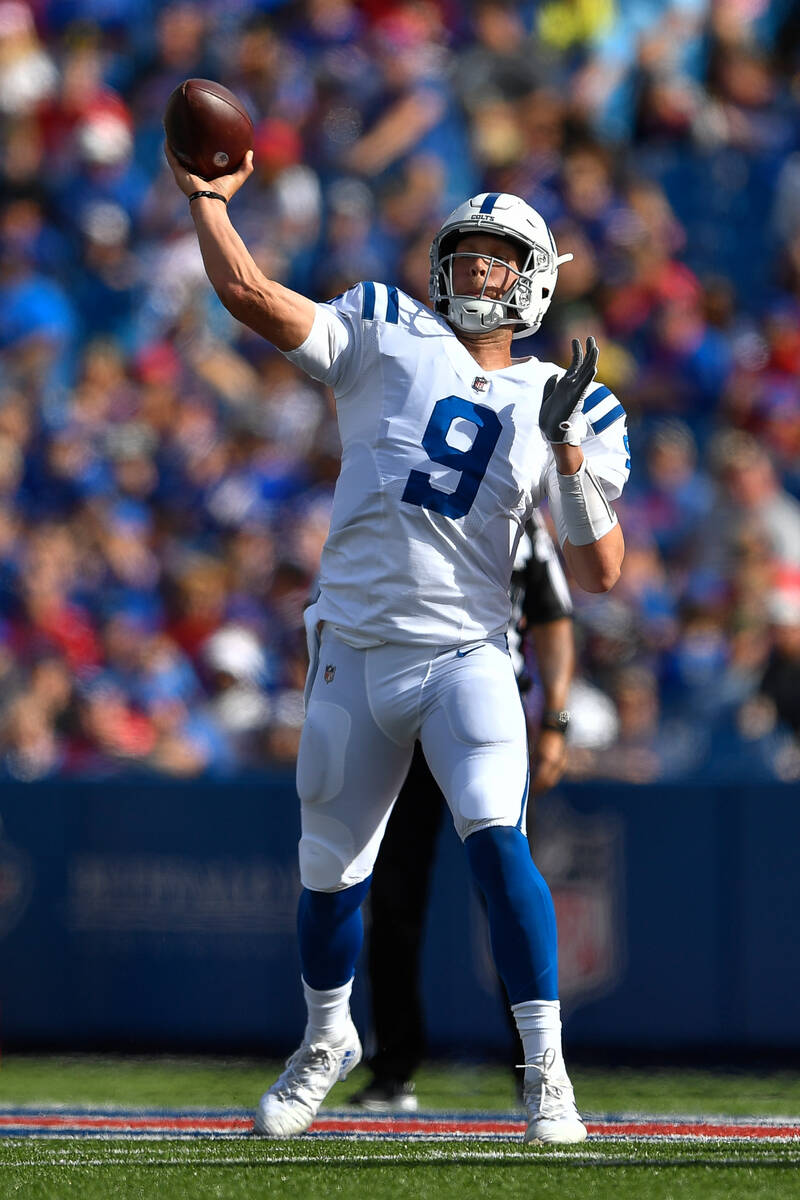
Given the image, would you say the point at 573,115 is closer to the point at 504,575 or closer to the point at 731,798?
the point at 731,798

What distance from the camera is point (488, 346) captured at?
149 inches

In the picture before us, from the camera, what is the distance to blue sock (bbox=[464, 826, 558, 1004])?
134 inches

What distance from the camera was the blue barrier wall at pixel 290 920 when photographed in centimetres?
562

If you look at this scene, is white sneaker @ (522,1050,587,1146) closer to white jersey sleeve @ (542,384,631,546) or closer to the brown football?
white jersey sleeve @ (542,384,631,546)

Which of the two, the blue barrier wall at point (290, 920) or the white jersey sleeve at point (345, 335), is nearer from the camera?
the white jersey sleeve at point (345, 335)

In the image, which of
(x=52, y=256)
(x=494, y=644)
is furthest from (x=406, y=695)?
(x=52, y=256)

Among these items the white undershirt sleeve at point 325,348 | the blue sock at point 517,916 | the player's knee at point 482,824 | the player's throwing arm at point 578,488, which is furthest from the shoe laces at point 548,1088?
the white undershirt sleeve at point 325,348

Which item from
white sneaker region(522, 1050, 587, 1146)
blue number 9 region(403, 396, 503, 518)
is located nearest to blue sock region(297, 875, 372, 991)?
white sneaker region(522, 1050, 587, 1146)

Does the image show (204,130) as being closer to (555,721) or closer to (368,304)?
(368,304)

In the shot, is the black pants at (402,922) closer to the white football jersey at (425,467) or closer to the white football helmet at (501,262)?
the white football jersey at (425,467)

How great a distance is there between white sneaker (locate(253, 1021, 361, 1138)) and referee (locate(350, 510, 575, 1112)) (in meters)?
0.80

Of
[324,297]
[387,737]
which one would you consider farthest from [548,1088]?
[324,297]

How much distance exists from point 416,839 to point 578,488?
136 centimetres

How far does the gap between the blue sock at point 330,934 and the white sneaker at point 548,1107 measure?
1.63 feet
